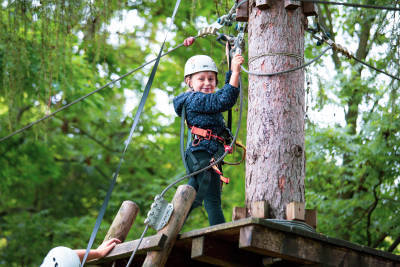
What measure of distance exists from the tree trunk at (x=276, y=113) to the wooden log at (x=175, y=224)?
41cm

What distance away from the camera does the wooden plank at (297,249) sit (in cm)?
318

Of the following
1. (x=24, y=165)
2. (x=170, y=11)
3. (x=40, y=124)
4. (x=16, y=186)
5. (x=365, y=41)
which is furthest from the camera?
(x=16, y=186)

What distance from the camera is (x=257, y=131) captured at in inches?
150

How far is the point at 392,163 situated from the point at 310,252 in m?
4.10

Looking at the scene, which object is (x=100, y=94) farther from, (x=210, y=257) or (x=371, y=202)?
(x=210, y=257)

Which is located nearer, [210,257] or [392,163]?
[210,257]

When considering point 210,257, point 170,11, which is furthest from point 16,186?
point 210,257

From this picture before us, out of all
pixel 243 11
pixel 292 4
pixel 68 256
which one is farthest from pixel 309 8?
pixel 68 256

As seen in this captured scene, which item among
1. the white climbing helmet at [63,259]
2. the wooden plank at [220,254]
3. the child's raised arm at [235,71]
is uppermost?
the child's raised arm at [235,71]

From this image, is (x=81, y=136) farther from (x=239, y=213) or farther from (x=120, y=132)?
(x=239, y=213)

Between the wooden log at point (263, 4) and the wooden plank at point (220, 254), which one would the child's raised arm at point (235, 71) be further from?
the wooden plank at point (220, 254)

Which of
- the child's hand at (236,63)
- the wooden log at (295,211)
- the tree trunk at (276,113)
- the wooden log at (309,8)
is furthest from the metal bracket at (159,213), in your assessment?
the wooden log at (309,8)

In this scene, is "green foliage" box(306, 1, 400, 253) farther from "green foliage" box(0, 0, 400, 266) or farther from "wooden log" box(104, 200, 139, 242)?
"wooden log" box(104, 200, 139, 242)

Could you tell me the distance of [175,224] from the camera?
12.3 feet
